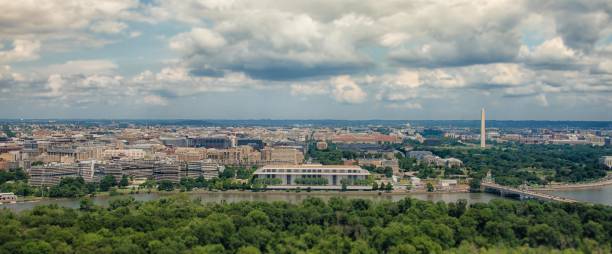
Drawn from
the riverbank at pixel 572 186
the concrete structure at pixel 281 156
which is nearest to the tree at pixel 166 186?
the concrete structure at pixel 281 156

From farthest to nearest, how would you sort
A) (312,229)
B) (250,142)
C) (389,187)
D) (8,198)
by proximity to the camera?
(250,142) < (389,187) < (8,198) < (312,229)

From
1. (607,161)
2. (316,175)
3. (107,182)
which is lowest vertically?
(107,182)

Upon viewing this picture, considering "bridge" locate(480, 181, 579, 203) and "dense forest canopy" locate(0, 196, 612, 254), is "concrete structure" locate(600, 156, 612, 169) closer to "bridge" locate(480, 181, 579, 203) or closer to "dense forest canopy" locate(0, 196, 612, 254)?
"bridge" locate(480, 181, 579, 203)

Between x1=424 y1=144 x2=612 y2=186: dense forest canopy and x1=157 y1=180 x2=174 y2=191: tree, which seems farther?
x1=424 y1=144 x2=612 y2=186: dense forest canopy

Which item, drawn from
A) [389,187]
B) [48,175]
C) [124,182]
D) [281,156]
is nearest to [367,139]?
[281,156]

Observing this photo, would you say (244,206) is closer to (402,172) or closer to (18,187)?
(18,187)

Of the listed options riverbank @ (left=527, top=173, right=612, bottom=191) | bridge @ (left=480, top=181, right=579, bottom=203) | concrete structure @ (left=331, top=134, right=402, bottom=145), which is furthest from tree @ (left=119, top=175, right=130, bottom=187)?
concrete structure @ (left=331, top=134, right=402, bottom=145)

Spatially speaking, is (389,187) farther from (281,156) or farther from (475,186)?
(281,156)

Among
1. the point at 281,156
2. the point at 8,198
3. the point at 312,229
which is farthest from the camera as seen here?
the point at 281,156

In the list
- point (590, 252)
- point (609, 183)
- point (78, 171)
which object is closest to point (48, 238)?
point (590, 252)
